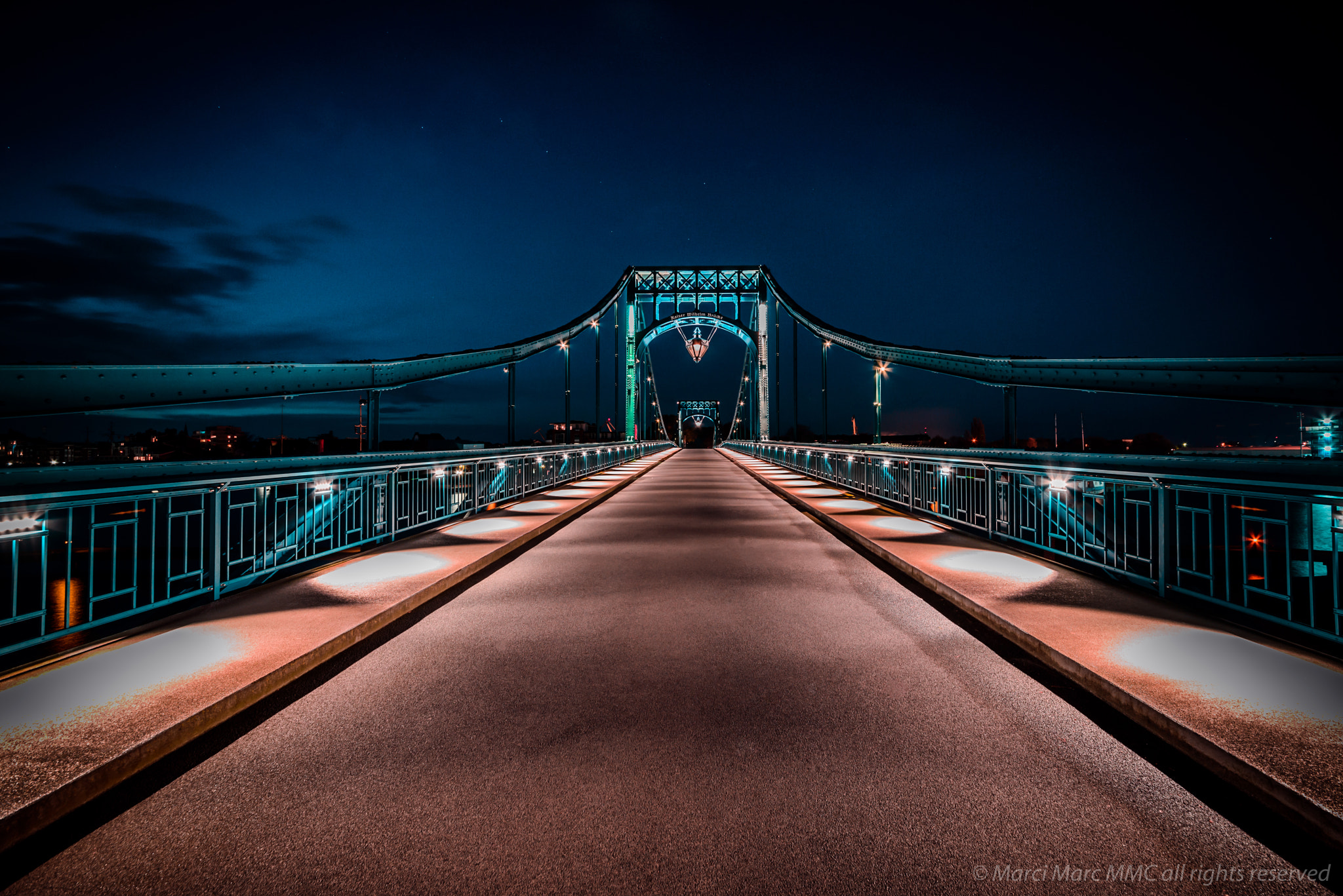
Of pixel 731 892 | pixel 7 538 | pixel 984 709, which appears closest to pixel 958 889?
pixel 731 892

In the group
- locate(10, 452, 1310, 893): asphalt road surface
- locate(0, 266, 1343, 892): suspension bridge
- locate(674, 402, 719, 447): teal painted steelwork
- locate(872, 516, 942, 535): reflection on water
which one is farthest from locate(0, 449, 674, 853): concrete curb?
locate(674, 402, 719, 447): teal painted steelwork

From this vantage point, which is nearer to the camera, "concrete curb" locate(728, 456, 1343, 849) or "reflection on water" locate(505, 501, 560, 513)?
"concrete curb" locate(728, 456, 1343, 849)

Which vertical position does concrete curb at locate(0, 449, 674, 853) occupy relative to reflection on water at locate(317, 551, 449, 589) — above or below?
below

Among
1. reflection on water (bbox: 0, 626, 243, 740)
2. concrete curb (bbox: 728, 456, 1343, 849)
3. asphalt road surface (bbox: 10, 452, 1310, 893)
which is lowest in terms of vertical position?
asphalt road surface (bbox: 10, 452, 1310, 893)

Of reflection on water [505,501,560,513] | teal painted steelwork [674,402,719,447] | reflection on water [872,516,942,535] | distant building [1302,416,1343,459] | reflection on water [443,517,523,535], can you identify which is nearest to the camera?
reflection on water [872,516,942,535]

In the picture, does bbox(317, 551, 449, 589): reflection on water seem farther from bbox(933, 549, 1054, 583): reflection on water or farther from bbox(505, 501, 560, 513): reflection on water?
bbox(933, 549, 1054, 583): reflection on water

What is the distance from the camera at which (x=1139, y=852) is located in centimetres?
229

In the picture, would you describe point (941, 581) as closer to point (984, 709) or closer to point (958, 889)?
point (984, 709)

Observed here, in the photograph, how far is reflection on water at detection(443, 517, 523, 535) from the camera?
33.3 ft

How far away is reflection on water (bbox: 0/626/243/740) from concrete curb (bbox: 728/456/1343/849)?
5.08 metres

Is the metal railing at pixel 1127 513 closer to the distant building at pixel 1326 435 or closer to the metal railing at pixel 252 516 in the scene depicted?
the metal railing at pixel 252 516

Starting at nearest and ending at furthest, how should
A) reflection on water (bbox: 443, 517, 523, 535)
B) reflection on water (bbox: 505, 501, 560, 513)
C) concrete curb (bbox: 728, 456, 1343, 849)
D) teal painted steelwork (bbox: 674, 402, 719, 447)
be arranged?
concrete curb (bbox: 728, 456, 1343, 849), reflection on water (bbox: 443, 517, 523, 535), reflection on water (bbox: 505, 501, 560, 513), teal painted steelwork (bbox: 674, 402, 719, 447)

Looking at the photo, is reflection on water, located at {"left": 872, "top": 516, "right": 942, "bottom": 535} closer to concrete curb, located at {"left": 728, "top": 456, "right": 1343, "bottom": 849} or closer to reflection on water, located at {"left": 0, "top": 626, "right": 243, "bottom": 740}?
concrete curb, located at {"left": 728, "top": 456, "right": 1343, "bottom": 849}

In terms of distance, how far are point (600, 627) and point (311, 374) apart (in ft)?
156
